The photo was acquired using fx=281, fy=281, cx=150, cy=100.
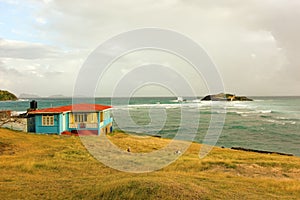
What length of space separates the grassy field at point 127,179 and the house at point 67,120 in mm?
8090

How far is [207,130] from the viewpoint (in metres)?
51.8

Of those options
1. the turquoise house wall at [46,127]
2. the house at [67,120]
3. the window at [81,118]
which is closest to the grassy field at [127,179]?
the turquoise house wall at [46,127]

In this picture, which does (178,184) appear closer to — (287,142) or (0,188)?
(0,188)

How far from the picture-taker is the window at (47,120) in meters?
29.6

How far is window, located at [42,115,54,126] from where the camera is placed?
29623mm

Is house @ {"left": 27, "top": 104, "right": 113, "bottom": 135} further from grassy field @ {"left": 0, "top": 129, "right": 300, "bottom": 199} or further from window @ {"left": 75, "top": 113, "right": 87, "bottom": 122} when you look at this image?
grassy field @ {"left": 0, "top": 129, "right": 300, "bottom": 199}

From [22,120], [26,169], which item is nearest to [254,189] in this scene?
[26,169]

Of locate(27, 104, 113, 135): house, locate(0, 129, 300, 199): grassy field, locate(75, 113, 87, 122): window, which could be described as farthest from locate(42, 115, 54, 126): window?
locate(0, 129, 300, 199): grassy field

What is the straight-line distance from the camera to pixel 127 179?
1164 cm

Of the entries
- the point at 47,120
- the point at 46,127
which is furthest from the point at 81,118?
the point at 46,127

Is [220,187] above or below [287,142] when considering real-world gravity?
above

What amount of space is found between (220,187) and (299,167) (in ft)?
29.7

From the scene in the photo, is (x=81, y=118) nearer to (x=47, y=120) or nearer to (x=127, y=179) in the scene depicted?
(x=47, y=120)

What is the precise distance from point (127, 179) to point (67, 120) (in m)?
21.4
